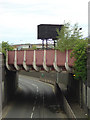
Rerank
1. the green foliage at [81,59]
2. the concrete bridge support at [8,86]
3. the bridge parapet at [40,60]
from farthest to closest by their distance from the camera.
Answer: the concrete bridge support at [8,86]
the bridge parapet at [40,60]
the green foliage at [81,59]

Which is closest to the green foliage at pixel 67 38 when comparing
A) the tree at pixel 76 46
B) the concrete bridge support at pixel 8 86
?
the tree at pixel 76 46

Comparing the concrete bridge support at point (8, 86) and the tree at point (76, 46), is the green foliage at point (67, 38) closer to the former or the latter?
the tree at point (76, 46)

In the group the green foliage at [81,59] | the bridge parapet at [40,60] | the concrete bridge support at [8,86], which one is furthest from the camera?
the concrete bridge support at [8,86]

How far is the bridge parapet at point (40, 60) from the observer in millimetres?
33531

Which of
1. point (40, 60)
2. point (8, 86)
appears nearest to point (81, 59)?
point (40, 60)

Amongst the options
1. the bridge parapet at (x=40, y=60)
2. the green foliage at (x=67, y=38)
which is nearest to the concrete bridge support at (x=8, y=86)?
the bridge parapet at (x=40, y=60)

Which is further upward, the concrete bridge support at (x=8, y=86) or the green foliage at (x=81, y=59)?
the green foliage at (x=81, y=59)

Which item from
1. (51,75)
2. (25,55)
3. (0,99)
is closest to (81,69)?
(25,55)

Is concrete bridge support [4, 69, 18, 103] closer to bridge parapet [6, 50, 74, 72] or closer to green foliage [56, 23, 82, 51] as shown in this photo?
bridge parapet [6, 50, 74, 72]

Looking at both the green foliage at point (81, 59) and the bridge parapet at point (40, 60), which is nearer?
the green foliage at point (81, 59)

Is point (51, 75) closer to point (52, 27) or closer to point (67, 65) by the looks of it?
point (52, 27)

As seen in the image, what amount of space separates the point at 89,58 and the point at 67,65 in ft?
17.1

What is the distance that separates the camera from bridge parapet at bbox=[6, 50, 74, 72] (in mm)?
33531

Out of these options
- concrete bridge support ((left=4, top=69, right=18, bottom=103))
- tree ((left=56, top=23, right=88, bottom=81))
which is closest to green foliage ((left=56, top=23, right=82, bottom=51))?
tree ((left=56, top=23, right=88, bottom=81))
